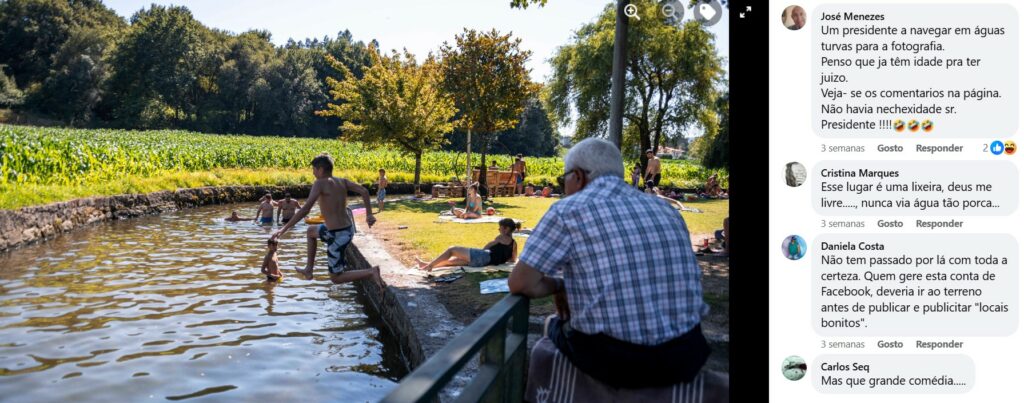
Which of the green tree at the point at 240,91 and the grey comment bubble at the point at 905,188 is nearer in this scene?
the grey comment bubble at the point at 905,188

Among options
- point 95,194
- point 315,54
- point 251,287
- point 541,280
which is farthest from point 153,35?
point 541,280

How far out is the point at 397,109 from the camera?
86.4 ft

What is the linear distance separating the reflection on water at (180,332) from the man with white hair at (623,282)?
3772 mm

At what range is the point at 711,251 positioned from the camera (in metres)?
10.8

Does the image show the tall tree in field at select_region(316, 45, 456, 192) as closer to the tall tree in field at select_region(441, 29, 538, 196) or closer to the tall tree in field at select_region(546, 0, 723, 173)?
the tall tree in field at select_region(441, 29, 538, 196)

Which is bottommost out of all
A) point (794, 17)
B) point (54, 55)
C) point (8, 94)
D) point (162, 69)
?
point (794, 17)

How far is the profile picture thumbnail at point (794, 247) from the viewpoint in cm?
187

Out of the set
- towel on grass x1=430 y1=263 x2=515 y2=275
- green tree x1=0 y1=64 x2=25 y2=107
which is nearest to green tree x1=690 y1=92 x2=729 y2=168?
towel on grass x1=430 y1=263 x2=515 y2=275

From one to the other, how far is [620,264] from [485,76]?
2016 cm

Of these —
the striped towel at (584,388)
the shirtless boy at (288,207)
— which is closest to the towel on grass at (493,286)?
the striped towel at (584,388)

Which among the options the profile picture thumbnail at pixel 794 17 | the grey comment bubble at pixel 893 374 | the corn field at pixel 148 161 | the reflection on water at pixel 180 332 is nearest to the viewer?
the grey comment bubble at pixel 893 374

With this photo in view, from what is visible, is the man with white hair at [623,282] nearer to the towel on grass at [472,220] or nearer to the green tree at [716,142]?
the green tree at [716,142]

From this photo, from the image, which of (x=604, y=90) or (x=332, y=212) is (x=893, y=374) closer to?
(x=332, y=212)

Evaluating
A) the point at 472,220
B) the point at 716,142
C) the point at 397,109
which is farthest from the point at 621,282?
the point at 397,109
